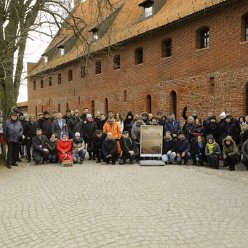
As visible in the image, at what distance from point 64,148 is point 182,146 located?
3.79 metres

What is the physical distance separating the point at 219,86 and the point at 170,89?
3.81m

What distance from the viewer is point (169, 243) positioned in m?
5.43

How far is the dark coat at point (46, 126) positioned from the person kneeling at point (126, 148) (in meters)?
2.56

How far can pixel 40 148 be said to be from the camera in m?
13.4

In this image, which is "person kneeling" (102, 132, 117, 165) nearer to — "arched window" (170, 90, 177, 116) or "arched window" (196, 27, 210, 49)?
"arched window" (196, 27, 210, 49)

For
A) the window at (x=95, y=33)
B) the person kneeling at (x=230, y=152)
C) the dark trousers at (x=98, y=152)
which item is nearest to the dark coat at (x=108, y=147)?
the dark trousers at (x=98, y=152)

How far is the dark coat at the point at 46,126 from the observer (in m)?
14.3

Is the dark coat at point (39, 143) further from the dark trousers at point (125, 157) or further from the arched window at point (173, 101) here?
the arched window at point (173, 101)

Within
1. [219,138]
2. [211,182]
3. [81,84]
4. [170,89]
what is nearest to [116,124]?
[219,138]

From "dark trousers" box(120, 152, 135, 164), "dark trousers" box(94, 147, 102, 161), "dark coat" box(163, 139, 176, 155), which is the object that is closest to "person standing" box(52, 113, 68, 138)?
"dark trousers" box(94, 147, 102, 161)

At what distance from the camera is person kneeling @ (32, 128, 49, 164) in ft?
43.9

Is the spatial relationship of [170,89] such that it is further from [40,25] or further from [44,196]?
[44,196]

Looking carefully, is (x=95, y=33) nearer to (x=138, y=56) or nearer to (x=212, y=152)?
(x=138, y=56)

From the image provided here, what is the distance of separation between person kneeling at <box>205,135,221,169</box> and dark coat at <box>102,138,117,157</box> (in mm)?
2884
